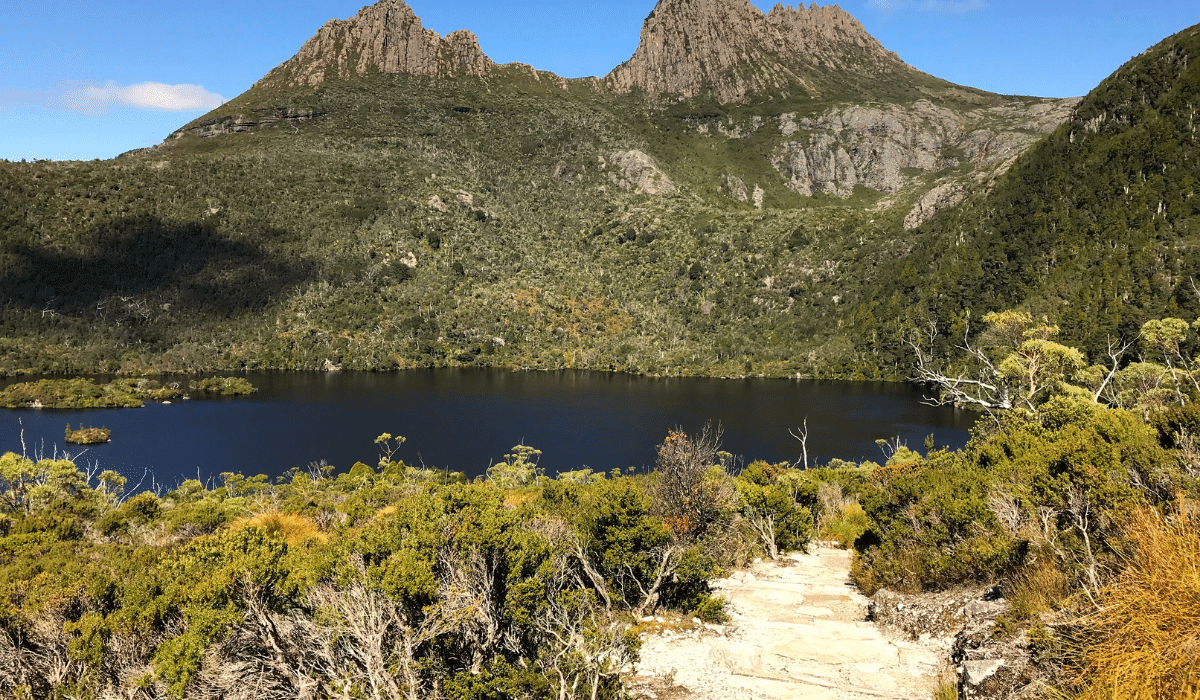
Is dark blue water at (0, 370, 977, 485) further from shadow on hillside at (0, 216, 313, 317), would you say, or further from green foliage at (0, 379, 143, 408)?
shadow on hillside at (0, 216, 313, 317)

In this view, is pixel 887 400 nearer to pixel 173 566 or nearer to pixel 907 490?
pixel 907 490

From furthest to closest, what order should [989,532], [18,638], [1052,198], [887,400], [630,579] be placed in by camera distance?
[1052,198] < [887,400] < [630,579] < [989,532] < [18,638]

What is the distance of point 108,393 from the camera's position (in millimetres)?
107875

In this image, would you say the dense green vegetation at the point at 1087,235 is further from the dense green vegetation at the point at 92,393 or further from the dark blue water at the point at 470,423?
the dense green vegetation at the point at 92,393

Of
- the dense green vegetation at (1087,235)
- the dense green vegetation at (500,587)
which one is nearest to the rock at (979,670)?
the dense green vegetation at (500,587)

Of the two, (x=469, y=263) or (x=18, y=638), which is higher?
(x=469, y=263)

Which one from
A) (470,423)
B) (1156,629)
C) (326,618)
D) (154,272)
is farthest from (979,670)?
(154,272)

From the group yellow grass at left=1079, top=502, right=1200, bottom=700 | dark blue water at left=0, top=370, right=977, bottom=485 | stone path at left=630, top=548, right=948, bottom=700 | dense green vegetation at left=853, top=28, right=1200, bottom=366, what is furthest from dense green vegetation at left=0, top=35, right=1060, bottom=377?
yellow grass at left=1079, top=502, right=1200, bottom=700

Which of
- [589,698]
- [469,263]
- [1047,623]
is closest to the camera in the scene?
[1047,623]

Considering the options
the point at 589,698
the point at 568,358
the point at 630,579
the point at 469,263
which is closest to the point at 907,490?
the point at 630,579

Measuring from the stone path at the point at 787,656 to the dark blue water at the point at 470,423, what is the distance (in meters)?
53.0

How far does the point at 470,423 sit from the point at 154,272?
13654 centimetres

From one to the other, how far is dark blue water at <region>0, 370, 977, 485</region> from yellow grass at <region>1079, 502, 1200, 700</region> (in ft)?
206

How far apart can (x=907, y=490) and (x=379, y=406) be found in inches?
3853
